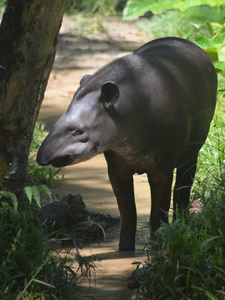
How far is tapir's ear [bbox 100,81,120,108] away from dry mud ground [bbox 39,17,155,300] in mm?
1137

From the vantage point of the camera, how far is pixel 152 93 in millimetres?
4410

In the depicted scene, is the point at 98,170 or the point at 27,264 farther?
the point at 98,170

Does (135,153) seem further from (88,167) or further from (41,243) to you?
(88,167)

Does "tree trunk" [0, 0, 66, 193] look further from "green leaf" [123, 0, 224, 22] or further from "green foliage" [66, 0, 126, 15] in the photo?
"green foliage" [66, 0, 126, 15]

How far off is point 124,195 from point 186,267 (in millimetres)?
1503

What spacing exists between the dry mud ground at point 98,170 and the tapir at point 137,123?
1.30 ft

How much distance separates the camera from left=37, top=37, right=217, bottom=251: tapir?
13.8 ft

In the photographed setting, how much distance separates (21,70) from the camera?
3826 mm

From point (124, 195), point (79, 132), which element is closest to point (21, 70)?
point (79, 132)

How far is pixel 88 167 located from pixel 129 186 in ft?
8.68

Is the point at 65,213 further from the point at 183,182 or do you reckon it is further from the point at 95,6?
the point at 95,6

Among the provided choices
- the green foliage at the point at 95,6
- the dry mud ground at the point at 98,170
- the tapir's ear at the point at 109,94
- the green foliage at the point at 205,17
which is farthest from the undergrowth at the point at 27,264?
the green foliage at the point at 95,6

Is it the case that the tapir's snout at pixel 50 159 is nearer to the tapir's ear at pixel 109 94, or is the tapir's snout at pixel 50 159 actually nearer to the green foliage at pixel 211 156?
the tapir's ear at pixel 109 94

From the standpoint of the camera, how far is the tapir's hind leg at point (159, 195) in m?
4.56
